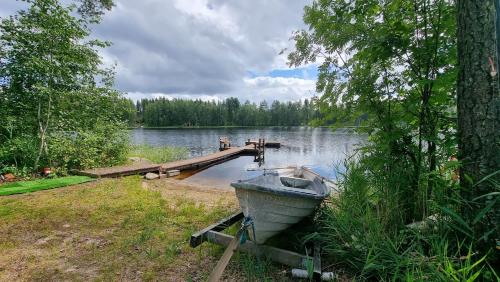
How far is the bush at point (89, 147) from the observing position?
26.5 feet

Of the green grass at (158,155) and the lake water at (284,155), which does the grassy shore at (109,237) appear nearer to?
the lake water at (284,155)

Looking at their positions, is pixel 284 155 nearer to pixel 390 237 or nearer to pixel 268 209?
pixel 268 209

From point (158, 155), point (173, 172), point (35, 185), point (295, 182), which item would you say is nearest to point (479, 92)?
A: point (295, 182)

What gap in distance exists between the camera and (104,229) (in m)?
4.14

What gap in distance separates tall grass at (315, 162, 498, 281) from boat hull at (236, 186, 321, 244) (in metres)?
0.46

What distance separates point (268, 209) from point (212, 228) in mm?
991

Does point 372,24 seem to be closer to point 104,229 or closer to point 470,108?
point 470,108

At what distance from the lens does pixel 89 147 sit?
29.5 feet

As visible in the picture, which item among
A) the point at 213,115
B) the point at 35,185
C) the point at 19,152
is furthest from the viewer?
the point at 213,115

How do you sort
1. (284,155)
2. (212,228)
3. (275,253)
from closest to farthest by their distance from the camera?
(275,253)
(212,228)
(284,155)

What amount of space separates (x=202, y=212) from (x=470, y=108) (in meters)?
4.26

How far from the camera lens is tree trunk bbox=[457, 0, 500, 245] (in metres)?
1.95

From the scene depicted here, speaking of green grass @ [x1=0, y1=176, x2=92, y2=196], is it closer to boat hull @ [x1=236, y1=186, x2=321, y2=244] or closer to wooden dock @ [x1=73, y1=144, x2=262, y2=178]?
wooden dock @ [x1=73, y1=144, x2=262, y2=178]

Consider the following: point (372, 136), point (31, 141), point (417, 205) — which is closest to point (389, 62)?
point (372, 136)
